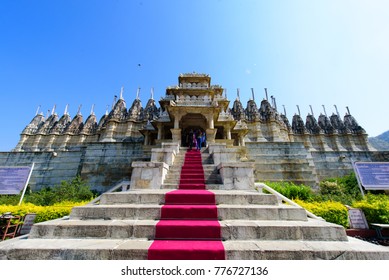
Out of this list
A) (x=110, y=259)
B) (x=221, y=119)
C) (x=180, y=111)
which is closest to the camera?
(x=110, y=259)

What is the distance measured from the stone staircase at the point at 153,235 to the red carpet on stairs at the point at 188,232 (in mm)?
143

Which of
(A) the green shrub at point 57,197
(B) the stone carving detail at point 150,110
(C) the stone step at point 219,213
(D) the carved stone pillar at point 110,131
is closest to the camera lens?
(C) the stone step at point 219,213

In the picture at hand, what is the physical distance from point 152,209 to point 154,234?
2.37ft

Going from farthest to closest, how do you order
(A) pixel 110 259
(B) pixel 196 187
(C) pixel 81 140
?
(C) pixel 81 140 → (B) pixel 196 187 → (A) pixel 110 259

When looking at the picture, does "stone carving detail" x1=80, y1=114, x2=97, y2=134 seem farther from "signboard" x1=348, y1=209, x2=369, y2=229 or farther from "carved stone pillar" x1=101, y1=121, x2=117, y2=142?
"signboard" x1=348, y1=209, x2=369, y2=229

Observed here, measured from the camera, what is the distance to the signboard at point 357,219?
6719 millimetres

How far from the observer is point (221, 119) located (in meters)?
17.4

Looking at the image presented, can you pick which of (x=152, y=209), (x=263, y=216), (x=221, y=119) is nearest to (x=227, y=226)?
(x=263, y=216)

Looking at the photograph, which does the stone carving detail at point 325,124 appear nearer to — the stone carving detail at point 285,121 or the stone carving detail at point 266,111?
the stone carving detail at point 285,121

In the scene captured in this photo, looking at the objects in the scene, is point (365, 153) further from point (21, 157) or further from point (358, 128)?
point (21, 157)

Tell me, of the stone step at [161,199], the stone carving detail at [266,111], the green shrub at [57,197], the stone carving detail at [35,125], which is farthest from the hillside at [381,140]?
the stone carving detail at [35,125]

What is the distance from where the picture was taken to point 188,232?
10.5 feet

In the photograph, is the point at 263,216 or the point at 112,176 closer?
the point at 263,216

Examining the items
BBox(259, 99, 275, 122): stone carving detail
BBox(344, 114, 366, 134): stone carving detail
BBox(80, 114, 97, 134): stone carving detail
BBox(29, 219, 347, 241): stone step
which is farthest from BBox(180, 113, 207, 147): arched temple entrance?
BBox(344, 114, 366, 134): stone carving detail
